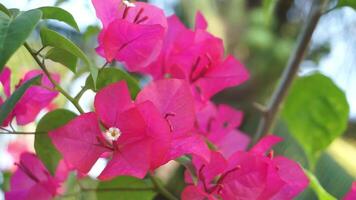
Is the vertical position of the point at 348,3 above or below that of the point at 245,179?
above

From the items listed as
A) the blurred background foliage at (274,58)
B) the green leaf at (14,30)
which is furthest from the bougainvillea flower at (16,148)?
the green leaf at (14,30)

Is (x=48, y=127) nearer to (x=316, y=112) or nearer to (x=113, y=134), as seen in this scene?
(x=113, y=134)

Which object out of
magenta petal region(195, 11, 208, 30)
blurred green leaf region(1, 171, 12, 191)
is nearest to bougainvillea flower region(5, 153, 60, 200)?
blurred green leaf region(1, 171, 12, 191)

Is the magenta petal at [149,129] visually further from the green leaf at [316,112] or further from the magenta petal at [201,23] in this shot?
the green leaf at [316,112]

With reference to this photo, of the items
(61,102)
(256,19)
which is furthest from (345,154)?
(256,19)

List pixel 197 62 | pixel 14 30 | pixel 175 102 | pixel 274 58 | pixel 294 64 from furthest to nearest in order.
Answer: pixel 274 58
pixel 294 64
pixel 197 62
pixel 175 102
pixel 14 30

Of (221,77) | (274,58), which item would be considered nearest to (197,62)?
(221,77)

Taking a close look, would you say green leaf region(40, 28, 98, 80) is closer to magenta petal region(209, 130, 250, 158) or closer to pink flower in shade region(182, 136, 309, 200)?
pink flower in shade region(182, 136, 309, 200)
